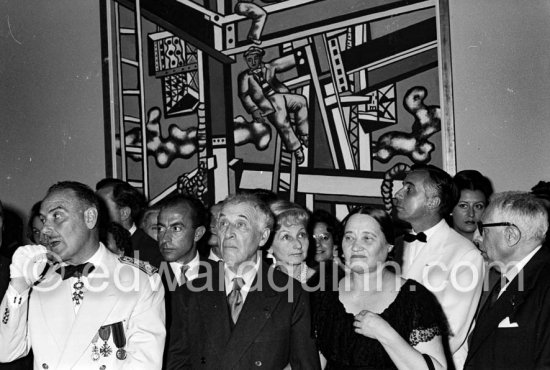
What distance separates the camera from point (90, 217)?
354 cm

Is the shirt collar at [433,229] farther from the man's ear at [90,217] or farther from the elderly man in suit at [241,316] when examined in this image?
the man's ear at [90,217]

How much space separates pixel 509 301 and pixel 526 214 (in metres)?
0.42

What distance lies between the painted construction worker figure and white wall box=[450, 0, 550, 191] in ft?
4.06

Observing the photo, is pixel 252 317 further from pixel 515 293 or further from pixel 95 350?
pixel 515 293

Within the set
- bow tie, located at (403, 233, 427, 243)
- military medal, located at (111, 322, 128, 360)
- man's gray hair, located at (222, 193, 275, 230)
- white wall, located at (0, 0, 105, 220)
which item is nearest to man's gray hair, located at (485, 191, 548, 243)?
bow tie, located at (403, 233, 427, 243)

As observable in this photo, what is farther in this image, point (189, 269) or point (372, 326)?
point (189, 269)

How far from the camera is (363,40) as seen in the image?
20.2 ft

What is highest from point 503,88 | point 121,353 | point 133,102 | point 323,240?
point 133,102

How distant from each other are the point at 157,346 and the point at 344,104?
3356mm

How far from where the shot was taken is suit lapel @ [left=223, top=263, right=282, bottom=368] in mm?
3387

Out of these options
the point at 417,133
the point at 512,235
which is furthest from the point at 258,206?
the point at 417,133

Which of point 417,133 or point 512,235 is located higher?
point 417,133

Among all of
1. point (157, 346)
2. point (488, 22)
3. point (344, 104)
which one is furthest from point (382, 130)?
point (157, 346)

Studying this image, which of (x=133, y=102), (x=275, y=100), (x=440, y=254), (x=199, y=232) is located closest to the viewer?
(x=440, y=254)
